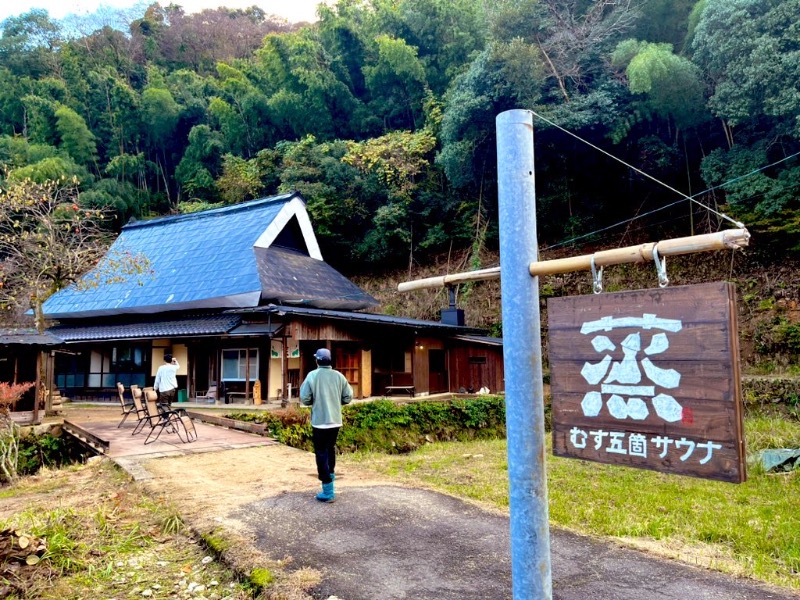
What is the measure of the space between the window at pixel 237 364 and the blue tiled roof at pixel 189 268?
Result: 1.37 meters

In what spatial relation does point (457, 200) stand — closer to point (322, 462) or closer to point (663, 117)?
point (663, 117)

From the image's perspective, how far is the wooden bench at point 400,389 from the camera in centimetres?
1622

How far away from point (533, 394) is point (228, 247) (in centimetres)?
1723

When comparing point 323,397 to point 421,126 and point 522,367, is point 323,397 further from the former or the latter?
point 421,126

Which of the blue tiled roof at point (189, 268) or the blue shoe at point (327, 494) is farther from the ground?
the blue tiled roof at point (189, 268)

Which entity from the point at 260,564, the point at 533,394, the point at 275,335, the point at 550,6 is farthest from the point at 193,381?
the point at 550,6

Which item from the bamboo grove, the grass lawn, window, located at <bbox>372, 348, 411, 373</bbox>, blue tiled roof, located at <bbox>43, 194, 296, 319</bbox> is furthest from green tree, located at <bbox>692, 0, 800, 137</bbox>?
blue tiled roof, located at <bbox>43, 194, 296, 319</bbox>

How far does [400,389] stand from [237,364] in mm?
4800

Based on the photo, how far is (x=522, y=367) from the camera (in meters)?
2.39

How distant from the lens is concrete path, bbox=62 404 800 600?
3566 mm

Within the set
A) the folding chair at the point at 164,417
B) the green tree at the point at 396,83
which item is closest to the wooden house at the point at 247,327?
the folding chair at the point at 164,417

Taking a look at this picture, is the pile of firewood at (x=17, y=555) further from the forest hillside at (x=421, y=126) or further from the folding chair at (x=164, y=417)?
the forest hillside at (x=421, y=126)

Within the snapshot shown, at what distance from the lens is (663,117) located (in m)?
18.8

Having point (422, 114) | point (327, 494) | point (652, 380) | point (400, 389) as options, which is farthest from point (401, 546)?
point (422, 114)
